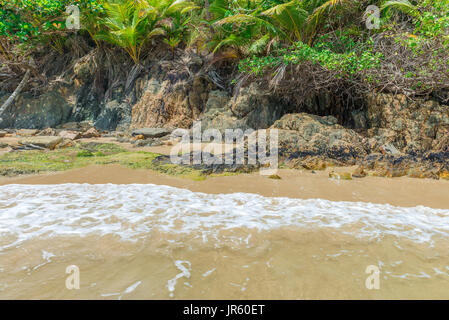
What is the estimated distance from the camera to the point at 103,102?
14.6 meters

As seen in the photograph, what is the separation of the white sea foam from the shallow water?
1 cm

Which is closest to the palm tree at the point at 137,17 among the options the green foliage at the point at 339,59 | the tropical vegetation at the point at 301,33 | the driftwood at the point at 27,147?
the tropical vegetation at the point at 301,33

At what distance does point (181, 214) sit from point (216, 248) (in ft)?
2.93

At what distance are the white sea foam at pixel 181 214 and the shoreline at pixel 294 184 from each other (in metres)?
0.30

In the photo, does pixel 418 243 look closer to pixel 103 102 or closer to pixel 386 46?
pixel 386 46

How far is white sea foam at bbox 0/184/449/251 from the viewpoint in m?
2.31

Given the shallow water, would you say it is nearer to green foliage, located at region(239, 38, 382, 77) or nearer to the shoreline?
the shoreline

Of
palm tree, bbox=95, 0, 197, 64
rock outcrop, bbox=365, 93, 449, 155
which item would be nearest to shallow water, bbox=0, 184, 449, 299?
Answer: rock outcrop, bbox=365, 93, 449, 155

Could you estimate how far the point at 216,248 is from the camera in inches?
78.0

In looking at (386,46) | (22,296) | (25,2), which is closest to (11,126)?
(25,2)

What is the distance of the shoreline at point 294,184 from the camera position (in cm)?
350

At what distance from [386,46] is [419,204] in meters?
5.15

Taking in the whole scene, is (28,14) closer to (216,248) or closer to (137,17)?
(137,17)

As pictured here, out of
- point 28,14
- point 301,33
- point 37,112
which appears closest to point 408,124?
point 301,33
